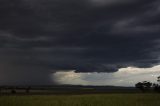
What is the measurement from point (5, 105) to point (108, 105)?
1166 centimetres

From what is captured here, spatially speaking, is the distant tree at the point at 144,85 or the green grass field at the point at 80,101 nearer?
the green grass field at the point at 80,101

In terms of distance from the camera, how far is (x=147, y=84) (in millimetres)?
120500

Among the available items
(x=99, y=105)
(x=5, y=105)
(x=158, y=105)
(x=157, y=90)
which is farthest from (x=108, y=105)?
(x=157, y=90)

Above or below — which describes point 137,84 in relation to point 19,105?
above

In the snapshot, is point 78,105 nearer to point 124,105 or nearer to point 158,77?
point 124,105

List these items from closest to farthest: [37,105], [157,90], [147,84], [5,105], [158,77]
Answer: [5,105] < [37,105] < [158,77] < [157,90] < [147,84]

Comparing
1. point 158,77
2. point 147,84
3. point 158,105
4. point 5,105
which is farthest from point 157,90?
point 5,105

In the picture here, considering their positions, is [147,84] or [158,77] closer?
[158,77]

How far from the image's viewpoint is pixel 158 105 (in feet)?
113

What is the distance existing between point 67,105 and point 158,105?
10690 mm

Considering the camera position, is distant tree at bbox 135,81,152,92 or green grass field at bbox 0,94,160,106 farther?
distant tree at bbox 135,81,152,92

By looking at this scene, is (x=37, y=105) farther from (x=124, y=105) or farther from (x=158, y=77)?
(x=158, y=77)

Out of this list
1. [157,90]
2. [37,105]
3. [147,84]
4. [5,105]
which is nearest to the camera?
[5,105]

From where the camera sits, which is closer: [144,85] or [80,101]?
[80,101]
